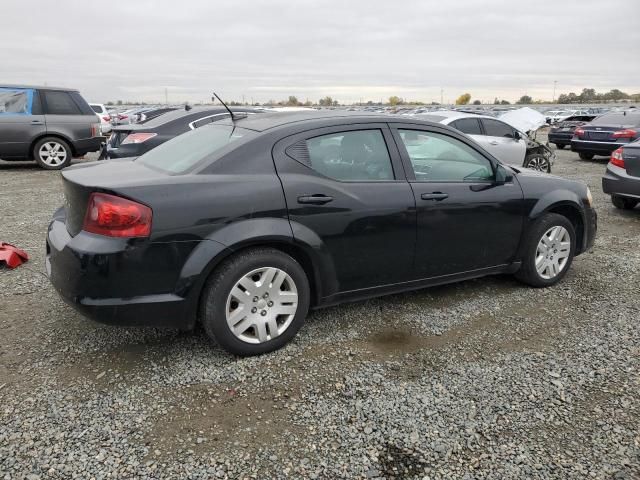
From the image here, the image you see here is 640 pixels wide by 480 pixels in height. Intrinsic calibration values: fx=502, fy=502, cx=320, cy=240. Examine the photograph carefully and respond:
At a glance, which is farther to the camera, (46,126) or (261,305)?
(46,126)

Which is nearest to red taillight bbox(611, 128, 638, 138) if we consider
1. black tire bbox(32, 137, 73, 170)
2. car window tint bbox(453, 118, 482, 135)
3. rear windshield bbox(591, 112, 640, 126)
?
rear windshield bbox(591, 112, 640, 126)

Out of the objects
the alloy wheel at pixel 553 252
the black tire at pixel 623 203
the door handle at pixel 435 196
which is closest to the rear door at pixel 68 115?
the door handle at pixel 435 196

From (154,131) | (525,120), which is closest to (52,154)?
(154,131)

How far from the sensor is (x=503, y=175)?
4.00m

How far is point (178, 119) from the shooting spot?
7.98 meters

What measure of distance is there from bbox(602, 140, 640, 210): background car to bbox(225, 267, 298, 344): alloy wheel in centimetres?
589

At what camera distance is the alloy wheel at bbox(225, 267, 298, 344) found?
304cm

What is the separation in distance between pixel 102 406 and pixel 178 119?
20.0ft

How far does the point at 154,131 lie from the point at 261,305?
212 inches

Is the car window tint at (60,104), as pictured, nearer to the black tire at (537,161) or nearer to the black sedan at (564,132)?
the black tire at (537,161)

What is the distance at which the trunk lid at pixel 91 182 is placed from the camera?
2.85 m

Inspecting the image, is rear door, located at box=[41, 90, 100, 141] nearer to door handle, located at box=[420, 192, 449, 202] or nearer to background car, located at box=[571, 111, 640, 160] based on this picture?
door handle, located at box=[420, 192, 449, 202]

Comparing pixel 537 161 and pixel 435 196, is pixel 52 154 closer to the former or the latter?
pixel 435 196

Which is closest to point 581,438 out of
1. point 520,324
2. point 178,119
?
point 520,324
